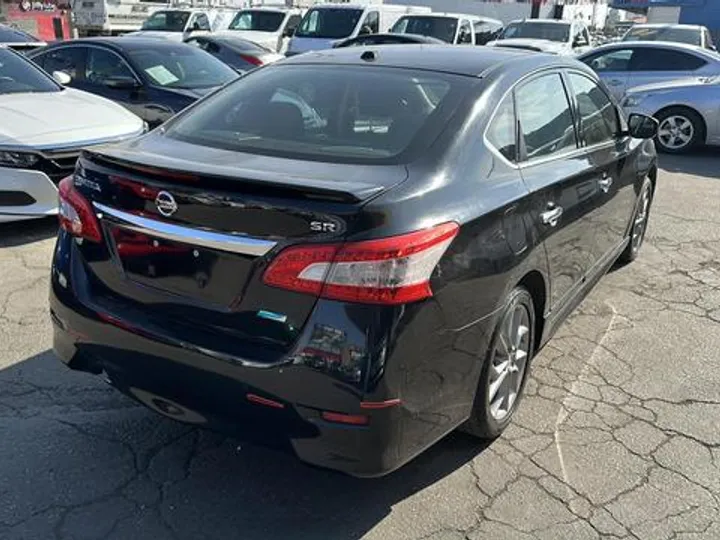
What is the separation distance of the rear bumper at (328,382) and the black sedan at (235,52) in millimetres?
11066

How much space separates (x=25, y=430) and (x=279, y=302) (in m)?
1.60

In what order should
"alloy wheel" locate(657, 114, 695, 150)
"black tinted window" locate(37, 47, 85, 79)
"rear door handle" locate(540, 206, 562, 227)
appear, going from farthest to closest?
"alloy wheel" locate(657, 114, 695, 150)
"black tinted window" locate(37, 47, 85, 79)
"rear door handle" locate(540, 206, 562, 227)

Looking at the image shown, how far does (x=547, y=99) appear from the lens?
3.57 metres

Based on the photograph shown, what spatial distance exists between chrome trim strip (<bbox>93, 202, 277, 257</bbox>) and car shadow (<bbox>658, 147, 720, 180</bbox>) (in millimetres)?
8565

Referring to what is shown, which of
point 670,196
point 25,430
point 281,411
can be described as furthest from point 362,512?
point 670,196

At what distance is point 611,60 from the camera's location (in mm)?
11641

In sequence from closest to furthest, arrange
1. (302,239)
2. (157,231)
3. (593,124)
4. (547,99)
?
1. (302,239)
2. (157,231)
3. (547,99)
4. (593,124)

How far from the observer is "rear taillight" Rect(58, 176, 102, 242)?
2.74 m

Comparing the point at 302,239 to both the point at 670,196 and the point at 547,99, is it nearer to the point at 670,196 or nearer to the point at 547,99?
the point at 547,99

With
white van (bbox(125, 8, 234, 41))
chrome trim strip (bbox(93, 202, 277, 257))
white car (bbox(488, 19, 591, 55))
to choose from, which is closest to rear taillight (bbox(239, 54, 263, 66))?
white car (bbox(488, 19, 591, 55))

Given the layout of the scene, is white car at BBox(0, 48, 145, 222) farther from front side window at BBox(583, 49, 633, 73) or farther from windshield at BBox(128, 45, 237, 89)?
front side window at BBox(583, 49, 633, 73)

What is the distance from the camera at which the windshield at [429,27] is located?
17.2 meters

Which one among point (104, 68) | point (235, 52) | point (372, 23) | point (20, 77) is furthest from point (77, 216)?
point (372, 23)

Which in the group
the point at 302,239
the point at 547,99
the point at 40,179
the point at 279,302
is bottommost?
the point at 40,179
